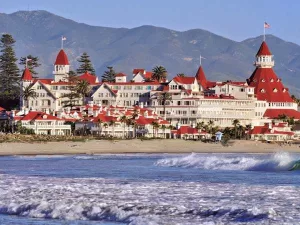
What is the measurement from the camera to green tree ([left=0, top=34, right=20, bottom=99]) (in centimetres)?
14862

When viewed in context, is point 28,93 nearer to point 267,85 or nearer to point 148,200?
point 267,85

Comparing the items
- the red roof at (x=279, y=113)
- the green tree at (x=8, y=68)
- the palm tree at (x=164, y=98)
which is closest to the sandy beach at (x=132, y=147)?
the palm tree at (x=164, y=98)

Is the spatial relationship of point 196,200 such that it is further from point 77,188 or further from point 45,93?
point 45,93

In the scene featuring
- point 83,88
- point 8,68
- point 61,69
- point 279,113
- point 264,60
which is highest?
point 264,60

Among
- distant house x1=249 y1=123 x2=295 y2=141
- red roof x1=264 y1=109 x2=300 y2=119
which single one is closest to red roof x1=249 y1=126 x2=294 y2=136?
distant house x1=249 y1=123 x2=295 y2=141

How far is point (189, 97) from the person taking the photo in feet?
407

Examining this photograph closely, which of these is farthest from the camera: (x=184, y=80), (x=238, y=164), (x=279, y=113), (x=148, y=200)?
(x=279, y=113)

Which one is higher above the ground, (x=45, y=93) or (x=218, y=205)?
(x=45, y=93)

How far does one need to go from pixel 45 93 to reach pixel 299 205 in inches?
4074

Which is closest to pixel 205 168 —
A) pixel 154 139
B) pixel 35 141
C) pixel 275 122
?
pixel 35 141

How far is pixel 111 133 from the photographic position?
108 m

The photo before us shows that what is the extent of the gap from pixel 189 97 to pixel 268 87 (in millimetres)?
16611

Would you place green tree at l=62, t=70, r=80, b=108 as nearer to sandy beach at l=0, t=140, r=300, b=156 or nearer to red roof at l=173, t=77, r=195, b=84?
red roof at l=173, t=77, r=195, b=84

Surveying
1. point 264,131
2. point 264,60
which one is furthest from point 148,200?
point 264,60
